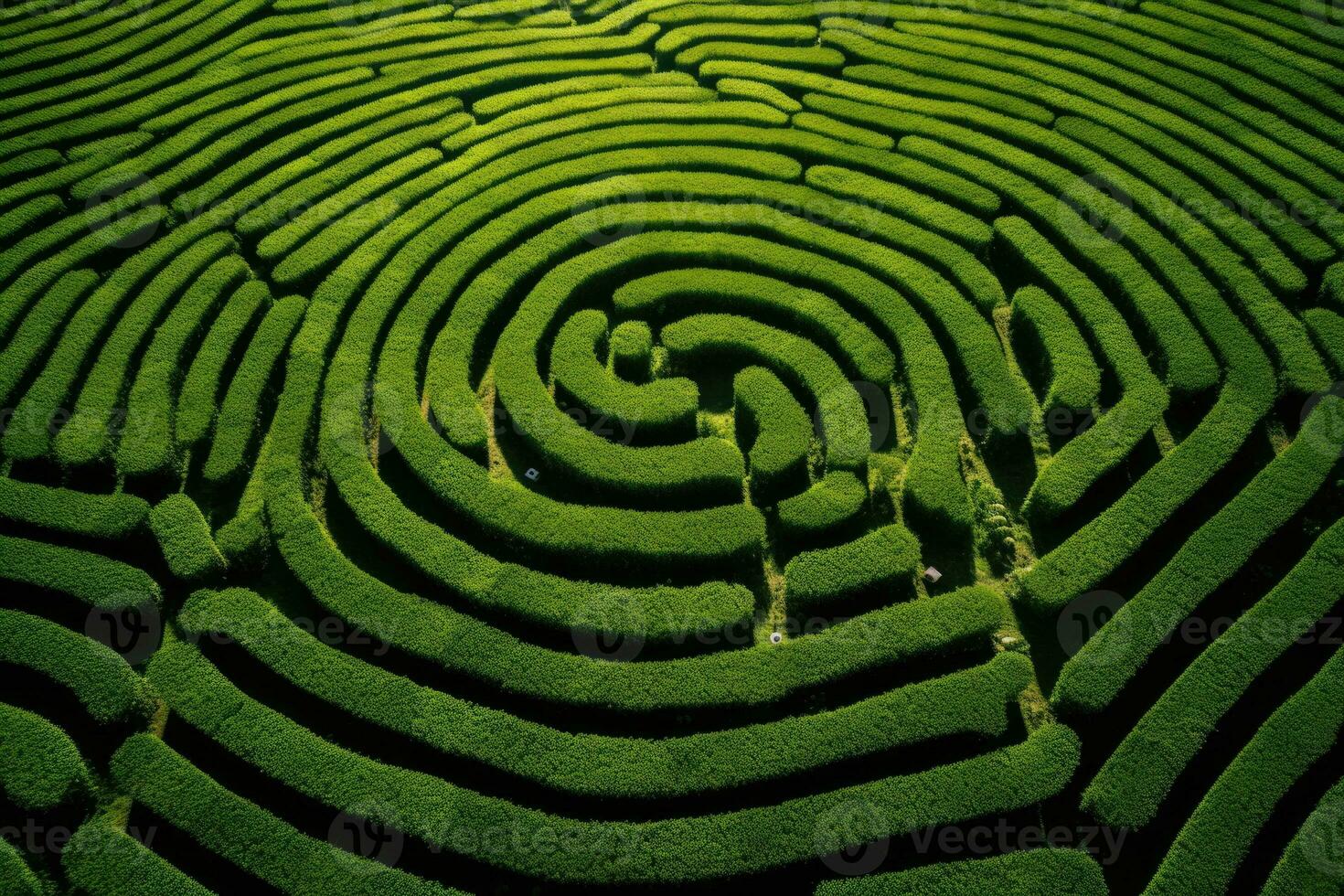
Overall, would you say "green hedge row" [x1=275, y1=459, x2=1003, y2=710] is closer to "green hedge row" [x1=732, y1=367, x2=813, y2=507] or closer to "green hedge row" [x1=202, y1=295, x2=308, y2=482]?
"green hedge row" [x1=732, y1=367, x2=813, y2=507]

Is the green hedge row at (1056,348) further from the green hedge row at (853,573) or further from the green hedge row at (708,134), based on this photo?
the green hedge row at (853,573)

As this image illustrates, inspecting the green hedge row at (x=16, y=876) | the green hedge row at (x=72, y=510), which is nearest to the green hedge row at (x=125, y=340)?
the green hedge row at (x=72, y=510)

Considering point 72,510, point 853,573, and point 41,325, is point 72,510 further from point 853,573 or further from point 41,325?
point 853,573

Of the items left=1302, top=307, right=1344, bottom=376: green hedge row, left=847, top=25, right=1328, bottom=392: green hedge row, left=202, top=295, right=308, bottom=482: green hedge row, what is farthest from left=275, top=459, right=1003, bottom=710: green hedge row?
left=1302, top=307, right=1344, bottom=376: green hedge row

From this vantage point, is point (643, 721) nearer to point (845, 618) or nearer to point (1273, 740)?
point (845, 618)

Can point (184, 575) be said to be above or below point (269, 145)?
below

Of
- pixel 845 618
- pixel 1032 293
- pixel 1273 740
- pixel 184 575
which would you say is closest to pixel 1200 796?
pixel 1273 740

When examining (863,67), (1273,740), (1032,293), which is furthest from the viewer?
(863,67)

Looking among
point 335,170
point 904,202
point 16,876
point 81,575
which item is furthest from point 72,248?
point 904,202
